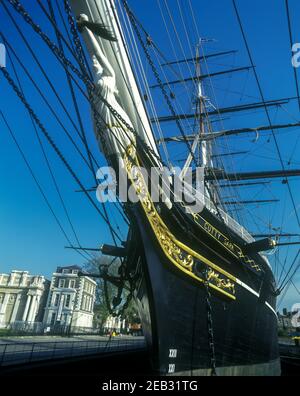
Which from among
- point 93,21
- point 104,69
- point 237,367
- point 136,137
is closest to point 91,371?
point 237,367

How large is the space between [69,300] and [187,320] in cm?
4564

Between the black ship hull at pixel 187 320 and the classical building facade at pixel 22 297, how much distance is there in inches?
1871

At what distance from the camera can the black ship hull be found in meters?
5.21

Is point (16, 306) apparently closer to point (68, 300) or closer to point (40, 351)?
point (68, 300)

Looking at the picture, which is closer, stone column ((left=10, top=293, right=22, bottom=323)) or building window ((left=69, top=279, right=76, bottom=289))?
stone column ((left=10, top=293, right=22, bottom=323))

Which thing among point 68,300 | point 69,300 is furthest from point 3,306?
point 69,300

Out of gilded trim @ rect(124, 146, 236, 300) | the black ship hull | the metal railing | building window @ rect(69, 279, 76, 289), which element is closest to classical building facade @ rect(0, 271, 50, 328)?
building window @ rect(69, 279, 76, 289)

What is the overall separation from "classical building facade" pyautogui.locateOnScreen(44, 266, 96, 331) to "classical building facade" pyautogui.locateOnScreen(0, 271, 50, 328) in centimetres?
225

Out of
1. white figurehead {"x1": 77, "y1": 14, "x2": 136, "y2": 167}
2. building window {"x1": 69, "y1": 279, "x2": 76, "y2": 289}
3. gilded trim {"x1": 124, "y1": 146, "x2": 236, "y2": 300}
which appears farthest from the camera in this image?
building window {"x1": 69, "y1": 279, "x2": 76, "y2": 289}

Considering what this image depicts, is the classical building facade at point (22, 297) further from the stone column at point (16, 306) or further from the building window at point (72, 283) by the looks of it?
the building window at point (72, 283)

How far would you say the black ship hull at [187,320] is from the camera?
17.1ft

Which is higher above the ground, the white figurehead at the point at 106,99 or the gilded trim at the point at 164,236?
the white figurehead at the point at 106,99

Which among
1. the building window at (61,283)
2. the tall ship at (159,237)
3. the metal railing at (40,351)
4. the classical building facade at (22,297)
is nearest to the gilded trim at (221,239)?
the tall ship at (159,237)

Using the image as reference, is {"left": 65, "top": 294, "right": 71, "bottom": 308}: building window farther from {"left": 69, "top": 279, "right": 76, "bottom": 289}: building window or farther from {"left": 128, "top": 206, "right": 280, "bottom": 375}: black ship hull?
{"left": 128, "top": 206, "right": 280, "bottom": 375}: black ship hull
